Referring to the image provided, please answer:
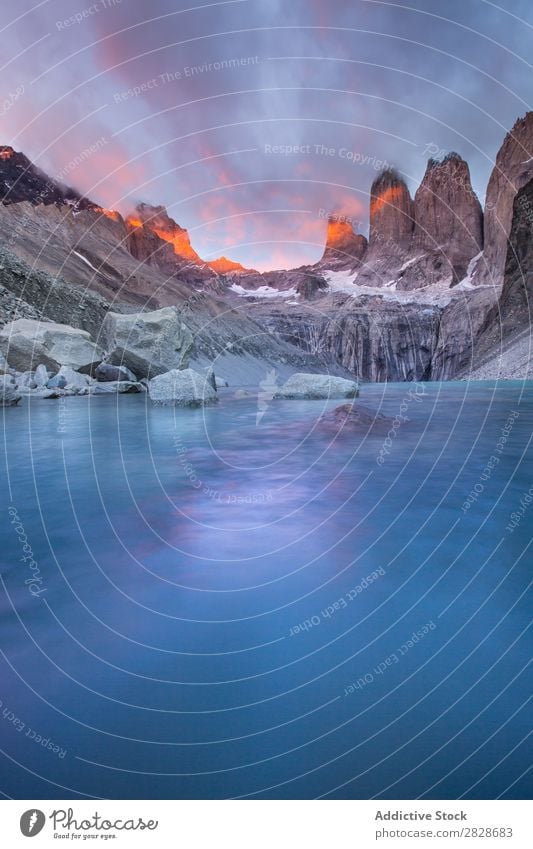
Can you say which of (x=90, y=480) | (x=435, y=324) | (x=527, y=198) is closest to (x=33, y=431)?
(x=90, y=480)

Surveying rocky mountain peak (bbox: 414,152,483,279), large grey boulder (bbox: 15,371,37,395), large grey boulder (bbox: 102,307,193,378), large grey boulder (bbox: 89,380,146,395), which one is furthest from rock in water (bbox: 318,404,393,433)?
rocky mountain peak (bbox: 414,152,483,279)

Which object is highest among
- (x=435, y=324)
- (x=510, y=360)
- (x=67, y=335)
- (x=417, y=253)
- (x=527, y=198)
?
(x=417, y=253)

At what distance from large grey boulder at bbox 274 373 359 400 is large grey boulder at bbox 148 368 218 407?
21.8 feet

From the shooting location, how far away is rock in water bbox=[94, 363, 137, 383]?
107 feet

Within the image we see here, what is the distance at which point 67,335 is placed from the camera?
31.5 metres

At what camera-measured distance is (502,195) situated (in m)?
104

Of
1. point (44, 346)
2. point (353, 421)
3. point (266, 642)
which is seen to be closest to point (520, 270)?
point (44, 346)

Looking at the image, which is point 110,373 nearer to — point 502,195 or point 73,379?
point 73,379

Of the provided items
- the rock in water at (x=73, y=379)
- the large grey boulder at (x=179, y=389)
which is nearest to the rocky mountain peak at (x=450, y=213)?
the rock in water at (x=73, y=379)

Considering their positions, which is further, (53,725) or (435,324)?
(435,324)

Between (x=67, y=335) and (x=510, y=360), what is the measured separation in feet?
187

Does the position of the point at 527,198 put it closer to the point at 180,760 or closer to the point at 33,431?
the point at 33,431

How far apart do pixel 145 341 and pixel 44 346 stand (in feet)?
23.6

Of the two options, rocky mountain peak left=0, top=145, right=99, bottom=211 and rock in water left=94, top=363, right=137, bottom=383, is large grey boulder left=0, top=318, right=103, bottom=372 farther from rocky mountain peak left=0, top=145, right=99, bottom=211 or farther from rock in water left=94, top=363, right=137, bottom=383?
rocky mountain peak left=0, top=145, right=99, bottom=211
